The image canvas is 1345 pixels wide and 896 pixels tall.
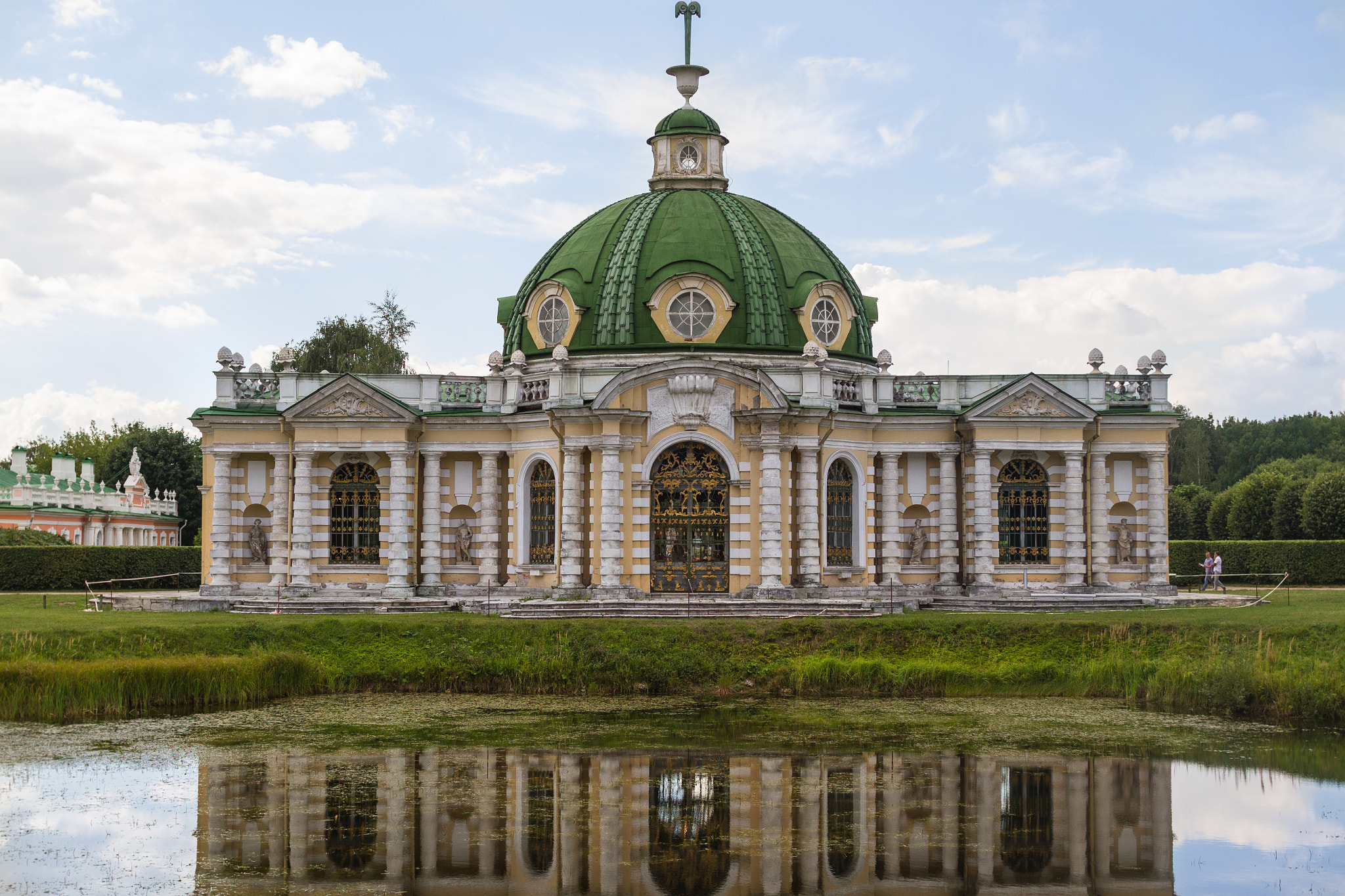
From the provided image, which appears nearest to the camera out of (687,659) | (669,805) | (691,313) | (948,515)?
(669,805)

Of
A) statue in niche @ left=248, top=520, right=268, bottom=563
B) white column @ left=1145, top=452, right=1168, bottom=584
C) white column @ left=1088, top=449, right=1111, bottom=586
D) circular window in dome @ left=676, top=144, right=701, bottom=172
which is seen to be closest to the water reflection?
white column @ left=1088, top=449, right=1111, bottom=586

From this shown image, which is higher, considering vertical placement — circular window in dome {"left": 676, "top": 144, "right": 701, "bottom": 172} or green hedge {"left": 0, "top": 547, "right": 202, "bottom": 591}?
circular window in dome {"left": 676, "top": 144, "right": 701, "bottom": 172}

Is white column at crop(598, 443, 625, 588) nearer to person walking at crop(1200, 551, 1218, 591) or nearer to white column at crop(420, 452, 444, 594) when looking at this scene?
white column at crop(420, 452, 444, 594)

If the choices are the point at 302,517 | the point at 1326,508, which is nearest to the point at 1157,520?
the point at 302,517

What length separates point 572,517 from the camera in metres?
38.5

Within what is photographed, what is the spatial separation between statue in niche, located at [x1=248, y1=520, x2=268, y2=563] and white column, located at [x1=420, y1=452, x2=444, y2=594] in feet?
16.0

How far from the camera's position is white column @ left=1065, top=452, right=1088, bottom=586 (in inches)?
Answer: 1602

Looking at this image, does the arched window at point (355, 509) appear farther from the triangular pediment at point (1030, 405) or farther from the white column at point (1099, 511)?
the white column at point (1099, 511)

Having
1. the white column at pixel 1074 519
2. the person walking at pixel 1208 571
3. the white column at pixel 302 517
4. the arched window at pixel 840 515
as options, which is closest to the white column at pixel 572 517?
the arched window at pixel 840 515

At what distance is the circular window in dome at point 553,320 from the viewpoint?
140 ft

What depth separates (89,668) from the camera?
84.3ft

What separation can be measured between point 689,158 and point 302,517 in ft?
59.0

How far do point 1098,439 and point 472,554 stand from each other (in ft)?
63.7

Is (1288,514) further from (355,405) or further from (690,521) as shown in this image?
(355,405)
